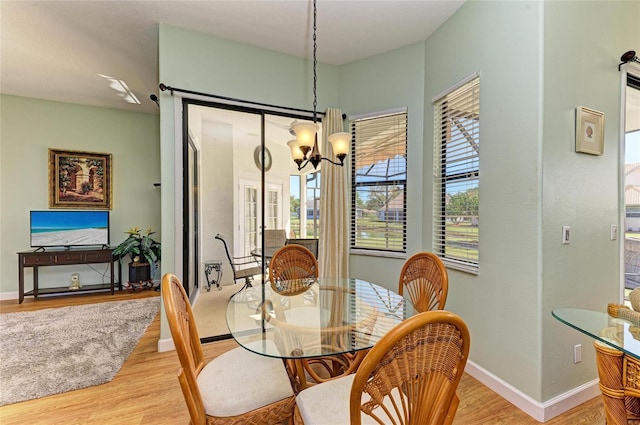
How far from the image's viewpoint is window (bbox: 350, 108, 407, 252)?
305cm

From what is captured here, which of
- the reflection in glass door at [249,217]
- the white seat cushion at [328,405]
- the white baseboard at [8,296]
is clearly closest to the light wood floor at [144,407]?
the white seat cushion at [328,405]

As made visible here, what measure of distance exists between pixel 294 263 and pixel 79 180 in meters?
4.17

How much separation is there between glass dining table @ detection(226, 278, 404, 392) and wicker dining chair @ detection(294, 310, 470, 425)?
0.43m

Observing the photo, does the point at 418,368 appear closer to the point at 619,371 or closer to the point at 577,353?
the point at 619,371

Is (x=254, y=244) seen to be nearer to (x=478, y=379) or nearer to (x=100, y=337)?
(x=100, y=337)

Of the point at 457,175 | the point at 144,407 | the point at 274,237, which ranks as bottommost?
the point at 144,407

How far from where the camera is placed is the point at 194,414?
1096mm

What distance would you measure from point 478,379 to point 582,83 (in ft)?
7.47

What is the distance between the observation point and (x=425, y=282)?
1.90m

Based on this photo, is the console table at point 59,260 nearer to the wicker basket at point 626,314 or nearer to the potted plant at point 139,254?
the potted plant at point 139,254

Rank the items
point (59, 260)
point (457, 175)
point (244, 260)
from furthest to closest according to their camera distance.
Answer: point (59, 260) < point (244, 260) < point (457, 175)

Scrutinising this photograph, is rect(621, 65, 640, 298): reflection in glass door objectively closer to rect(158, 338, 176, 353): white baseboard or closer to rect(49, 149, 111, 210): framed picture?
rect(158, 338, 176, 353): white baseboard

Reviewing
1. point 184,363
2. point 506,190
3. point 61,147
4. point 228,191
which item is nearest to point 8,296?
point 61,147

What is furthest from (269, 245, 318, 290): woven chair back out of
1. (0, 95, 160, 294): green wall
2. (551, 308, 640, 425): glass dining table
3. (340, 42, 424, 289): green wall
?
(0, 95, 160, 294): green wall
